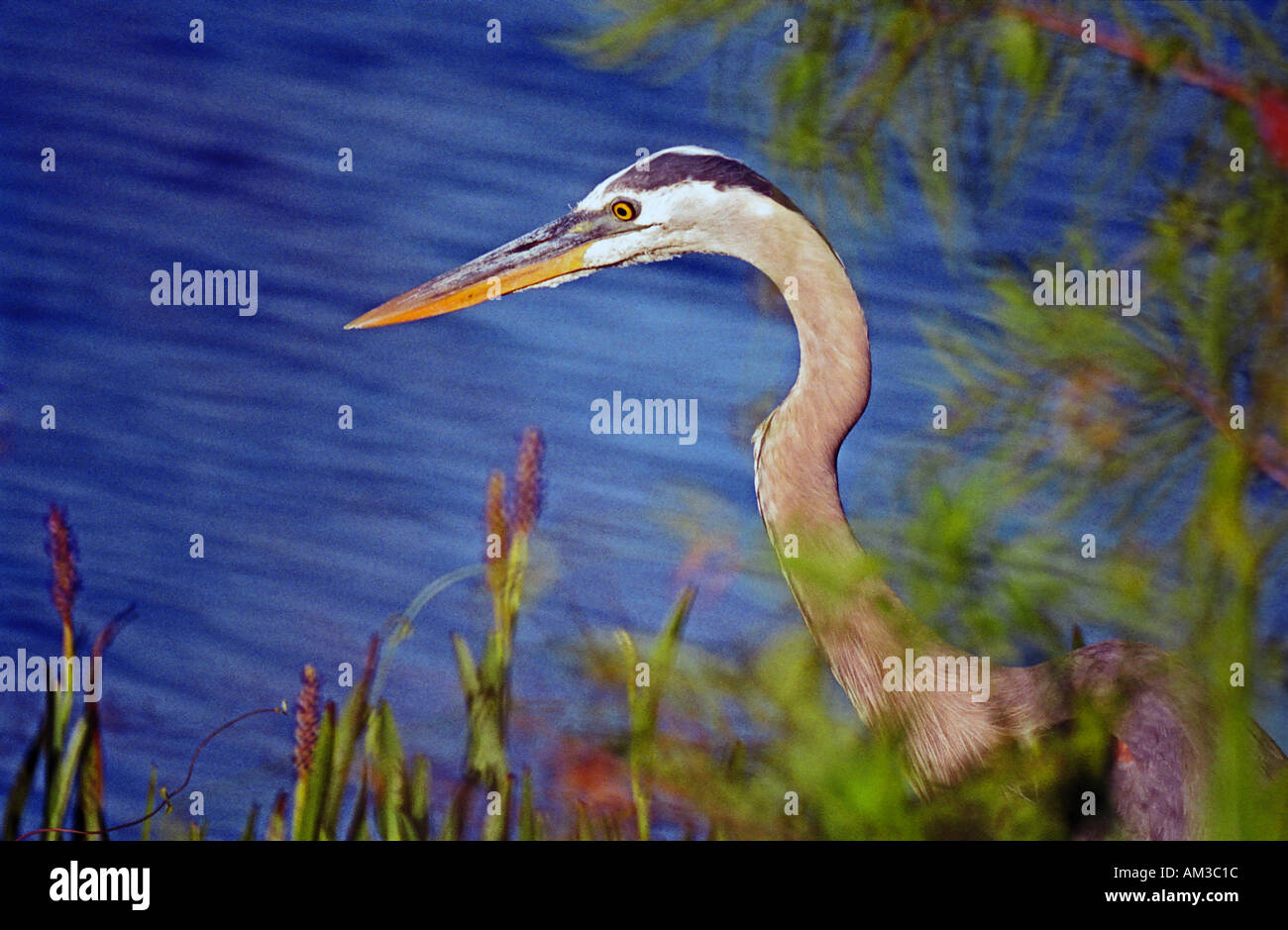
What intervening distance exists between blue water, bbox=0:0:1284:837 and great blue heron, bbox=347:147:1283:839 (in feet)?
0.56

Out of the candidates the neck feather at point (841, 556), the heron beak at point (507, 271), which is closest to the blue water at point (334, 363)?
the heron beak at point (507, 271)

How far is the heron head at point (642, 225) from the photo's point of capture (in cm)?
172

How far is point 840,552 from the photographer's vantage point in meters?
1.67

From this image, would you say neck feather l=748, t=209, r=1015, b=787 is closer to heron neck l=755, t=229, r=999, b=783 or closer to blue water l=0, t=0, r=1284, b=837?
heron neck l=755, t=229, r=999, b=783

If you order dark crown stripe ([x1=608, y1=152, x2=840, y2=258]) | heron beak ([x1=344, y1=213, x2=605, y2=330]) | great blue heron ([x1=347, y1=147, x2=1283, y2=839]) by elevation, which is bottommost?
great blue heron ([x1=347, y1=147, x2=1283, y2=839])

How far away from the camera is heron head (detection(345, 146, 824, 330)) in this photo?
1.72 m

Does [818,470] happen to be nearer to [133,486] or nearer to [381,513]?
[381,513]

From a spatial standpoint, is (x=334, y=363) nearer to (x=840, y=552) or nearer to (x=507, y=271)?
(x=507, y=271)

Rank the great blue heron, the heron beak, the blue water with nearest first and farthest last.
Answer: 1. the great blue heron
2. the heron beak
3. the blue water

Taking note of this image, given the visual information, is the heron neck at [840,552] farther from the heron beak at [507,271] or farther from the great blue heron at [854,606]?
the heron beak at [507,271]

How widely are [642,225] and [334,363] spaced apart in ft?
1.90

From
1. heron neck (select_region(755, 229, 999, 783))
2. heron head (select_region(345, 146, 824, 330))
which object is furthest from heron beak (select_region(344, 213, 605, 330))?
heron neck (select_region(755, 229, 999, 783))

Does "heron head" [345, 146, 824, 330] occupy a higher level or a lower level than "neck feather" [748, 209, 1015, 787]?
higher

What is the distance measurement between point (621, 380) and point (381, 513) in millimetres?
461
